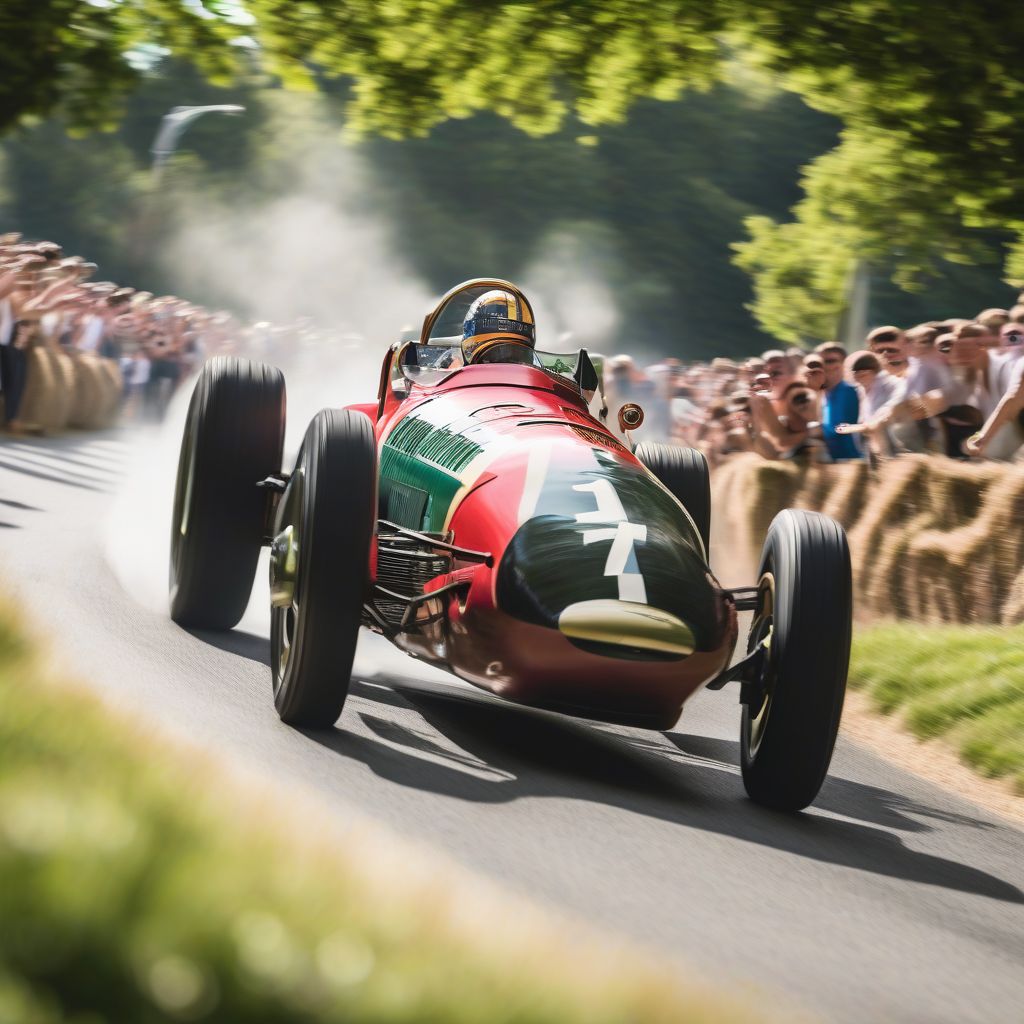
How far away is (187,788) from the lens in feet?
9.29

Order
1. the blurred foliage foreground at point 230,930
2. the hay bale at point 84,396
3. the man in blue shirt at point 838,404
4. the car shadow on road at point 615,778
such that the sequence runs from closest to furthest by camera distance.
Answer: the blurred foliage foreground at point 230,930 → the car shadow on road at point 615,778 → the man in blue shirt at point 838,404 → the hay bale at point 84,396

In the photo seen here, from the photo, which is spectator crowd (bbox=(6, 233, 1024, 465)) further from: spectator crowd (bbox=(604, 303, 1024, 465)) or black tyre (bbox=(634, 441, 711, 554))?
black tyre (bbox=(634, 441, 711, 554))

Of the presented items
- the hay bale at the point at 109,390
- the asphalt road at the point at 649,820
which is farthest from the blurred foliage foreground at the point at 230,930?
the hay bale at the point at 109,390

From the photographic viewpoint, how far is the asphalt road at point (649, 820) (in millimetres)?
3738

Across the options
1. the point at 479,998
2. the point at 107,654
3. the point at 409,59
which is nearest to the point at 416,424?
the point at 107,654

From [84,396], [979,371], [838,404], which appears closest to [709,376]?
[838,404]

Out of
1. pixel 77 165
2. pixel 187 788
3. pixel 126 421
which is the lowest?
pixel 77 165

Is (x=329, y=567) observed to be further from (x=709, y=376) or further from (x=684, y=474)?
(x=709, y=376)

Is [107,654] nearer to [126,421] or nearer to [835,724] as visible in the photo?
[835,724]

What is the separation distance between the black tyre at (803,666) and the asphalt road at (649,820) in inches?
6.0

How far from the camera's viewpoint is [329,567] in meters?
5.19

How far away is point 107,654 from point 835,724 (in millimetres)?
2821

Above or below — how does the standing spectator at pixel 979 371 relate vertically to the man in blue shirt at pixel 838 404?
above

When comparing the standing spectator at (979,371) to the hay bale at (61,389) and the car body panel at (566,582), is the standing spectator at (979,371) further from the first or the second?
the hay bale at (61,389)
